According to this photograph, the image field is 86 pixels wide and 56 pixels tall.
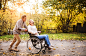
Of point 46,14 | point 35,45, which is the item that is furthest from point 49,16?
point 35,45

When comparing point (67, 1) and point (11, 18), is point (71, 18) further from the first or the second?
point (11, 18)

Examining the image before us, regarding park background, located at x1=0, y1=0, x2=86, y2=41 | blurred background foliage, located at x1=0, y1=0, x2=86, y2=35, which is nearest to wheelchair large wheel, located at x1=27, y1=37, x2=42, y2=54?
park background, located at x1=0, y1=0, x2=86, y2=41

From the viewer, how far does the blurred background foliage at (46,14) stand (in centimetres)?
1308

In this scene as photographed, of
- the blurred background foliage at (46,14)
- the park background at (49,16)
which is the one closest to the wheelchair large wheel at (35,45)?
the park background at (49,16)

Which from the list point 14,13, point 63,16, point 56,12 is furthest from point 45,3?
point 14,13

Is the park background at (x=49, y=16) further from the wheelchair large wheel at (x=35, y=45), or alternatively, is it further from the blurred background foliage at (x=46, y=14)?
the wheelchair large wheel at (x=35, y=45)

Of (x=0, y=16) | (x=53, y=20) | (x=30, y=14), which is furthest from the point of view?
(x=53, y=20)

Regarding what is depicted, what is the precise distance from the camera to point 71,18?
18.2 metres

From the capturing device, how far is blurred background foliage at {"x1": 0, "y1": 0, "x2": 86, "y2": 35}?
42.9ft

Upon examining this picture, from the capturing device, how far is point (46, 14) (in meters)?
16.2

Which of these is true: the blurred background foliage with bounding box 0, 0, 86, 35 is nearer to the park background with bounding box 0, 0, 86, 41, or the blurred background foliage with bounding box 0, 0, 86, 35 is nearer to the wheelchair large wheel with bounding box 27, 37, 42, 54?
the park background with bounding box 0, 0, 86, 41

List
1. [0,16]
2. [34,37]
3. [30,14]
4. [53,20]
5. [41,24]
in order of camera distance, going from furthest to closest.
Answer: [53,20] < [41,24] < [30,14] < [0,16] < [34,37]

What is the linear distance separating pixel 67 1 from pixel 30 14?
16.9 ft

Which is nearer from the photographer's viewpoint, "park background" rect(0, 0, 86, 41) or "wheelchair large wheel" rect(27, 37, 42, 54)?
"wheelchair large wheel" rect(27, 37, 42, 54)
